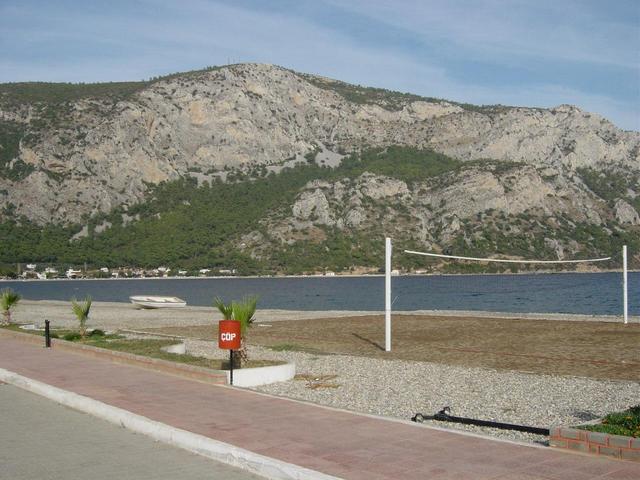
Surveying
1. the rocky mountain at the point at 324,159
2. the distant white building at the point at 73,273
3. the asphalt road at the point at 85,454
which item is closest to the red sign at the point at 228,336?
the asphalt road at the point at 85,454

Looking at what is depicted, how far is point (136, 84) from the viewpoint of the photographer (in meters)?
139

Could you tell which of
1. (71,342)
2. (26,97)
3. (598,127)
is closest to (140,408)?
(71,342)

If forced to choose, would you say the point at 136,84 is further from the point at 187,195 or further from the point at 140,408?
the point at 140,408

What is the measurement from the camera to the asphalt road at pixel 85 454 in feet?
20.4

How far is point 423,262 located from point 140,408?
118761mm

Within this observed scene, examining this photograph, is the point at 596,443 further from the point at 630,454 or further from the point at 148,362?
the point at 148,362

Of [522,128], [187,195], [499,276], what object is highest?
[522,128]

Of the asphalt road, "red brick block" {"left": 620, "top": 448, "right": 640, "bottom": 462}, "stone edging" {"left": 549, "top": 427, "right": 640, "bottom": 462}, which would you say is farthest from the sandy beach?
the asphalt road

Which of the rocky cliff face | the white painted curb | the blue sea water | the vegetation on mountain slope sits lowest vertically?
the blue sea water

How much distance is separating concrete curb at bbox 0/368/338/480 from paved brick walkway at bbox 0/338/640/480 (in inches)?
8.9

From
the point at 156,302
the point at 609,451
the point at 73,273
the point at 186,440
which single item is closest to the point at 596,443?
the point at 609,451

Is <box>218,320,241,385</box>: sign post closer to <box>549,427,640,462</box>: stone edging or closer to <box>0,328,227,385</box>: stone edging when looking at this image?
<box>0,328,227,385</box>: stone edging

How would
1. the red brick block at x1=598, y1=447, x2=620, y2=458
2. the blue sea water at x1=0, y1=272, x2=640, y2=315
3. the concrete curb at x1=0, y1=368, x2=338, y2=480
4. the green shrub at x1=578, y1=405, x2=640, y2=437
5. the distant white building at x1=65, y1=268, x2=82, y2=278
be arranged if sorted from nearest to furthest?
the concrete curb at x1=0, y1=368, x2=338, y2=480, the red brick block at x1=598, y1=447, x2=620, y2=458, the green shrub at x1=578, y1=405, x2=640, y2=437, the blue sea water at x1=0, y1=272, x2=640, y2=315, the distant white building at x1=65, y1=268, x2=82, y2=278

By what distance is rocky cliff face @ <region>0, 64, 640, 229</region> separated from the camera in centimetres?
11462
